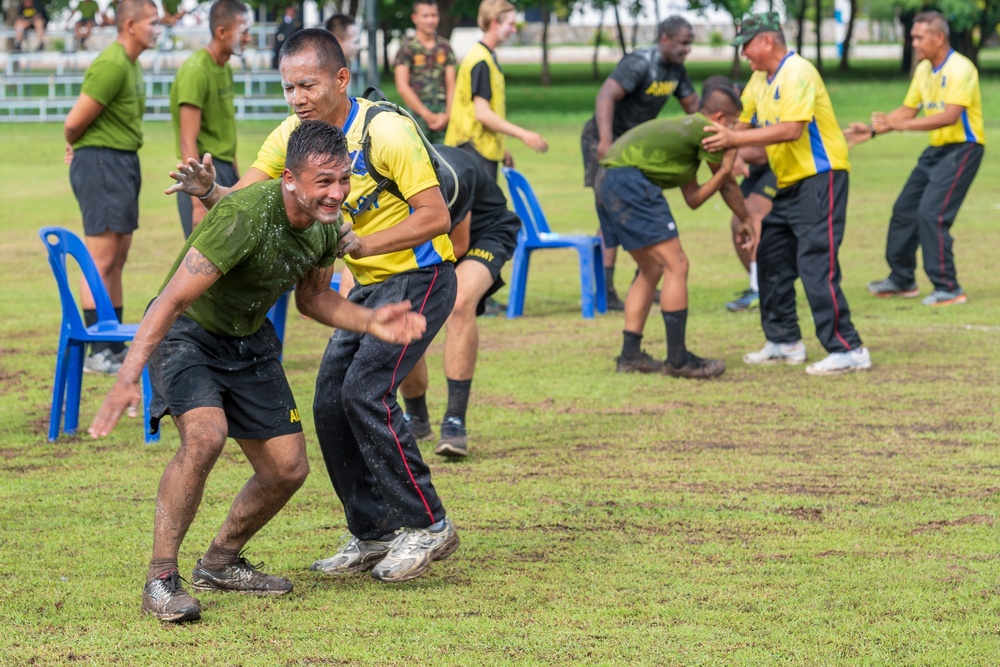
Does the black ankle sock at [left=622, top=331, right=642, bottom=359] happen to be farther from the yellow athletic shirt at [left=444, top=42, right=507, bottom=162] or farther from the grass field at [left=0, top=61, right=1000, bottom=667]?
the yellow athletic shirt at [left=444, top=42, right=507, bottom=162]

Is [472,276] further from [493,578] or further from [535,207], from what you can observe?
[535,207]

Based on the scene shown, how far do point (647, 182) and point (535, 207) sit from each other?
224 centimetres

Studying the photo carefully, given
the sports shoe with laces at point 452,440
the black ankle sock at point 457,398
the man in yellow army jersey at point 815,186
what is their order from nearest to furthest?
the sports shoe with laces at point 452,440
the black ankle sock at point 457,398
the man in yellow army jersey at point 815,186

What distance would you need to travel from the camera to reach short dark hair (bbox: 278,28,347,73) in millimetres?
4980

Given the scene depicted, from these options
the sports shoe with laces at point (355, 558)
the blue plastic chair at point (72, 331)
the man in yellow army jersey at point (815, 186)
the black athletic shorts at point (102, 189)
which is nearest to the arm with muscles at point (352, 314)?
the sports shoe with laces at point (355, 558)

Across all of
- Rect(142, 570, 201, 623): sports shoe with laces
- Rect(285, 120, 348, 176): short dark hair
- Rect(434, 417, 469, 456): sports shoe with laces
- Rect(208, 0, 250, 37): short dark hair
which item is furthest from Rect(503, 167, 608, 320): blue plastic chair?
Rect(142, 570, 201, 623): sports shoe with laces

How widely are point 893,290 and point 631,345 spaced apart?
3.64 meters

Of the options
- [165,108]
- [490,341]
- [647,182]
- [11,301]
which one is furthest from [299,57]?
[165,108]

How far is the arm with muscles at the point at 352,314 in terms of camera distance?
4723 mm

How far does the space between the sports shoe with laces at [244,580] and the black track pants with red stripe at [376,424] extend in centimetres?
41

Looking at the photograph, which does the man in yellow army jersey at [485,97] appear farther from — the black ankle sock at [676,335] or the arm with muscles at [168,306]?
the arm with muscles at [168,306]

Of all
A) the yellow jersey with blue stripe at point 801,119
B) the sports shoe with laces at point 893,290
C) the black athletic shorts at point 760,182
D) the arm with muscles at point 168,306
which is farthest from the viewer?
the sports shoe with laces at point 893,290

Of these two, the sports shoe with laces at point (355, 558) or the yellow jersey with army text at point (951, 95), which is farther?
the yellow jersey with army text at point (951, 95)

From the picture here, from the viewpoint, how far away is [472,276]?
7.11 m
